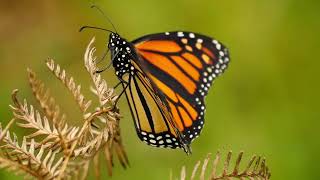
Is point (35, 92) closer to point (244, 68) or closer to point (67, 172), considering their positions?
point (67, 172)

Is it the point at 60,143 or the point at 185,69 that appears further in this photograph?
the point at 185,69

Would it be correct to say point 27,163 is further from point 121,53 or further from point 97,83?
point 121,53

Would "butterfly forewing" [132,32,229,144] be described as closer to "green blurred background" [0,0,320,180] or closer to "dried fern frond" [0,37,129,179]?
"green blurred background" [0,0,320,180]

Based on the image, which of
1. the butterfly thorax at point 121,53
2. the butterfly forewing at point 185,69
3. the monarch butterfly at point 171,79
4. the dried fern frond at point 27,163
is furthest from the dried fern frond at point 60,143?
the butterfly forewing at point 185,69

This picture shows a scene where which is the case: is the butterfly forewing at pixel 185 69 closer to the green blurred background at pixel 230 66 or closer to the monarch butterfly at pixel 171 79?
the monarch butterfly at pixel 171 79

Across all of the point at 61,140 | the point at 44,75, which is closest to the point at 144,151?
the point at 44,75

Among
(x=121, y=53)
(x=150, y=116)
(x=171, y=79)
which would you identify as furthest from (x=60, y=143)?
(x=171, y=79)
